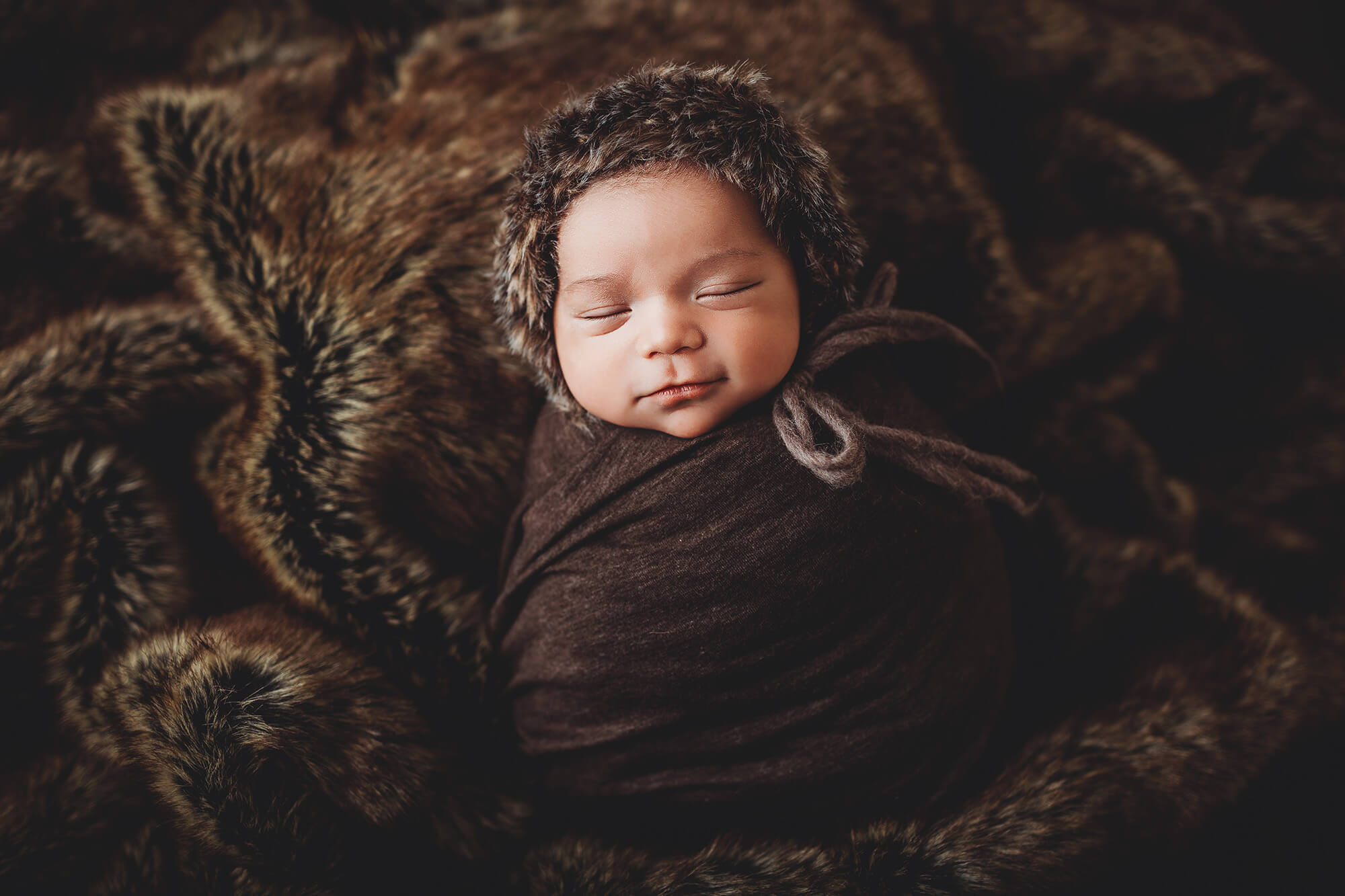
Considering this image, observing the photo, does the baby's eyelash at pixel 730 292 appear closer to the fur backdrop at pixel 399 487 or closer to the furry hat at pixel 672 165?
the furry hat at pixel 672 165

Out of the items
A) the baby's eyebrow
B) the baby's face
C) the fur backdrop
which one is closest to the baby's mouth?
the baby's face

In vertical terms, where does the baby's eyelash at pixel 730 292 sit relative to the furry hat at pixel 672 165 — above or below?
below

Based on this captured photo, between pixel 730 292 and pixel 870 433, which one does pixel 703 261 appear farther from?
pixel 870 433

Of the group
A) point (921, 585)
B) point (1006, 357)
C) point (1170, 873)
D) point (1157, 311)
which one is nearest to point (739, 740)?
point (921, 585)

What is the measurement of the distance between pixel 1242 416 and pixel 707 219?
4.51ft

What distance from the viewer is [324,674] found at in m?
0.81

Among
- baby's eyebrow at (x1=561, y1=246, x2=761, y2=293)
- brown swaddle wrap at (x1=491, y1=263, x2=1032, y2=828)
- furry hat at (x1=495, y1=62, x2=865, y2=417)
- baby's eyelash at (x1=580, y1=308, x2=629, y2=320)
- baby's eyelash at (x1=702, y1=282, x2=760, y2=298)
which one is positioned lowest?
brown swaddle wrap at (x1=491, y1=263, x2=1032, y2=828)

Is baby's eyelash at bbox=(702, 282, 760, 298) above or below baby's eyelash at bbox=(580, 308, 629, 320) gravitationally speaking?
above

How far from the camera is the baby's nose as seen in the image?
0.72 metres

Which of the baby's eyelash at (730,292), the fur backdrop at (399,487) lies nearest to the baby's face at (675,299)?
the baby's eyelash at (730,292)

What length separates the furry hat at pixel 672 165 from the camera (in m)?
0.74

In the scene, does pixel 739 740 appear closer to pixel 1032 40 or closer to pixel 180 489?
pixel 180 489

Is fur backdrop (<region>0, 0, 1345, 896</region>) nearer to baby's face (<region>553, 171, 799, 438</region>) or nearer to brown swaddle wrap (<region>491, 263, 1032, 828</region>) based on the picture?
brown swaddle wrap (<region>491, 263, 1032, 828</region>)

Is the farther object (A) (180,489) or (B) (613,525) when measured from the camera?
(A) (180,489)
